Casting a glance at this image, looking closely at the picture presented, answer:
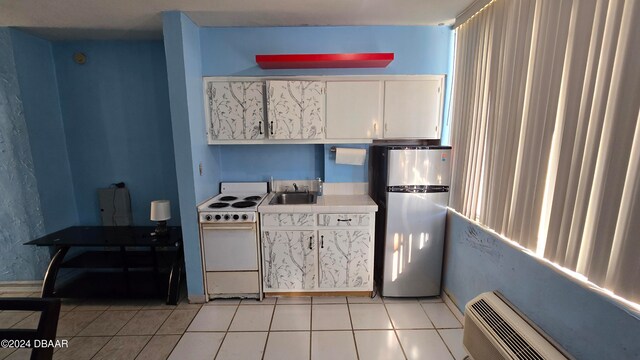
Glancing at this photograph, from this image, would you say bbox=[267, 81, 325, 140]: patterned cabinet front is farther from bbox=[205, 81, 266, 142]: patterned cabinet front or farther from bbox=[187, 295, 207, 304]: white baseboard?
bbox=[187, 295, 207, 304]: white baseboard

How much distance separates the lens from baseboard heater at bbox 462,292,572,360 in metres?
1.30

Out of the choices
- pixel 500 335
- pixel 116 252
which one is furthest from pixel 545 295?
pixel 116 252

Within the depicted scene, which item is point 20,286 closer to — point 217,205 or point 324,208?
point 217,205

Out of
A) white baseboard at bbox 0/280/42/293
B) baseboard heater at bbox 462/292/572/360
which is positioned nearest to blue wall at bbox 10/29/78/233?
white baseboard at bbox 0/280/42/293

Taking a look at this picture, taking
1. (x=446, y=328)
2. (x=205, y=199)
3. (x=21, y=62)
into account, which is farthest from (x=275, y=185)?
(x=21, y=62)

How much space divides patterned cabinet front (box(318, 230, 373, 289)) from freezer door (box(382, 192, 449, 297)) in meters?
0.20

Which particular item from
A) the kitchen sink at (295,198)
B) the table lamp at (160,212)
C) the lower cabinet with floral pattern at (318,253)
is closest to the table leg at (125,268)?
the table lamp at (160,212)

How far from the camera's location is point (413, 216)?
2402 mm

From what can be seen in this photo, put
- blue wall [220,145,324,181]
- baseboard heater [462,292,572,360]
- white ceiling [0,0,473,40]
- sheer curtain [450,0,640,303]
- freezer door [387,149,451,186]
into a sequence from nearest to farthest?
sheer curtain [450,0,640,303], baseboard heater [462,292,572,360], white ceiling [0,0,473,40], freezer door [387,149,451,186], blue wall [220,145,324,181]

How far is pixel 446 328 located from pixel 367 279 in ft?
2.47

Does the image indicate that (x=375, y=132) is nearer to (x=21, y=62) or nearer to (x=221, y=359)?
(x=221, y=359)

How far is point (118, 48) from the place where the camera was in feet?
9.06

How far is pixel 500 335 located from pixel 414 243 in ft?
3.38

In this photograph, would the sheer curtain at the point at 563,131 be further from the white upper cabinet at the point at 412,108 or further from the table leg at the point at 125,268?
the table leg at the point at 125,268
